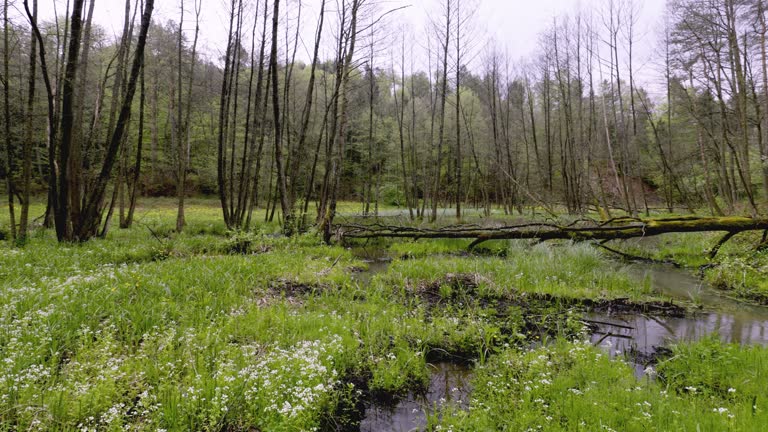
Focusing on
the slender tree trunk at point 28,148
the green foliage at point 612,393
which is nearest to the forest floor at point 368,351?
the green foliage at point 612,393

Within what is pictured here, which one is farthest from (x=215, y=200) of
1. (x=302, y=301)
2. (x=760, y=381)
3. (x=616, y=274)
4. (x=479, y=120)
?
(x=760, y=381)

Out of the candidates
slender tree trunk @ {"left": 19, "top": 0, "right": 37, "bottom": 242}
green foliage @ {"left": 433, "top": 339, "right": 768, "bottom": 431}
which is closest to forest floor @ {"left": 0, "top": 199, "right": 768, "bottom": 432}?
green foliage @ {"left": 433, "top": 339, "right": 768, "bottom": 431}

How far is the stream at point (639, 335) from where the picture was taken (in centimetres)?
303

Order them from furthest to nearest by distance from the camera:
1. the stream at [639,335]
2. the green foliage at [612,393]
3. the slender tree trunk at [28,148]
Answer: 1. the slender tree trunk at [28,148]
2. the stream at [639,335]
3. the green foliage at [612,393]

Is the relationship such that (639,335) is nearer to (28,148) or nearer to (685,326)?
(685,326)

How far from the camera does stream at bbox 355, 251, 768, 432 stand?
119 inches

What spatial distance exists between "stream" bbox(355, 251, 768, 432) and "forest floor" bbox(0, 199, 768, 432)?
0.03 metres

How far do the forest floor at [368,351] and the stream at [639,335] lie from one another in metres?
0.03

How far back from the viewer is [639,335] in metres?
4.61

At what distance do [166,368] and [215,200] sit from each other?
36.6 m

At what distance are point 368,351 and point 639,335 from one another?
3.82 meters

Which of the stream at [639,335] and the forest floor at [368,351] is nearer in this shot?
the forest floor at [368,351]

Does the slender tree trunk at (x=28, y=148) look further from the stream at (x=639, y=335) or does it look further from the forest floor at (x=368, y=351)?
the stream at (x=639, y=335)

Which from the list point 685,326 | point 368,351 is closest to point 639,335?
point 685,326
